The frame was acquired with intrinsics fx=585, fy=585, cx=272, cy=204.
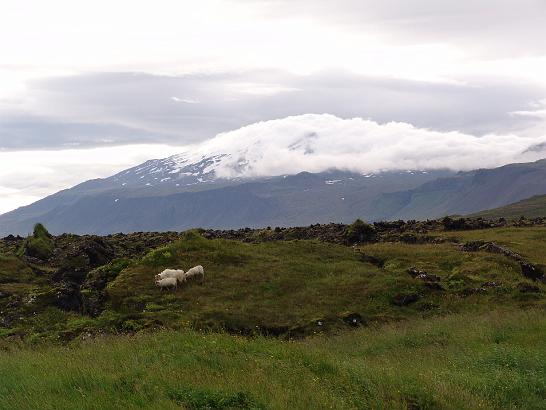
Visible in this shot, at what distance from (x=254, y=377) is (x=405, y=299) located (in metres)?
17.3

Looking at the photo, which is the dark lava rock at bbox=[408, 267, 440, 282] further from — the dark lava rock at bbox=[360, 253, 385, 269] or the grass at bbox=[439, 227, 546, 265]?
the grass at bbox=[439, 227, 546, 265]

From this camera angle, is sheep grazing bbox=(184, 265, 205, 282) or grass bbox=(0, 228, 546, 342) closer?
grass bbox=(0, 228, 546, 342)

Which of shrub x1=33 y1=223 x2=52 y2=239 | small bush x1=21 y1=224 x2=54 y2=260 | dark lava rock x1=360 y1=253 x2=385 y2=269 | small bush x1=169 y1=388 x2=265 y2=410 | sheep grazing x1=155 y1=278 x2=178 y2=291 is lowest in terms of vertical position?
small bush x1=169 y1=388 x2=265 y2=410

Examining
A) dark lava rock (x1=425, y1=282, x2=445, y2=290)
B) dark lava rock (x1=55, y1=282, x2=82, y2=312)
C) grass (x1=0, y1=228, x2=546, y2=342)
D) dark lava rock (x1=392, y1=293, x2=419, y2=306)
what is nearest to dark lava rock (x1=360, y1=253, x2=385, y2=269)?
grass (x1=0, y1=228, x2=546, y2=342)

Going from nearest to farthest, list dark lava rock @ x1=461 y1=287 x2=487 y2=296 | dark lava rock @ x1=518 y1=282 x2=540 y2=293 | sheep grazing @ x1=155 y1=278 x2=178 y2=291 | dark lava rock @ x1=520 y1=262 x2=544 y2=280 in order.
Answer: sheep grazing @ x1=155 y1=278 x2=178 y2=291
dark lava rock @ x1=518 y1=282 x2=540 y2=293
dark lava rock @ x1=461 y1=287 x2=487 y2=296
dark lava rock @ x1=520 y1=262 x2=544 y2=280

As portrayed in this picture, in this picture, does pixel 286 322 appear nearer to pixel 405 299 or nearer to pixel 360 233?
pixel 405 299

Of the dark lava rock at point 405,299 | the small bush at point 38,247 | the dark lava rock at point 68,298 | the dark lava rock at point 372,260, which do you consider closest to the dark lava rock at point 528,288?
the dark lava rock at point 405,299

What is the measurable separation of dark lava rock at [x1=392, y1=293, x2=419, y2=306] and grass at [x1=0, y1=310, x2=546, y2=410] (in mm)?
9030

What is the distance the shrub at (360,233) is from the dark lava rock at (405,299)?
16.0 m

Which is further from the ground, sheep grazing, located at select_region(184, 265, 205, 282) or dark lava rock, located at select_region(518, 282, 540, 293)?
sheep grazing, located at select_region(184, 265, 205, 282)

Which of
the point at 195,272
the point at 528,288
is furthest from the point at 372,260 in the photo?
the point at 195,272

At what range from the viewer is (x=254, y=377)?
13336 mm

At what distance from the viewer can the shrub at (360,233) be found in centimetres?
4588

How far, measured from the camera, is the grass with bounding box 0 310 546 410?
1216 cm
